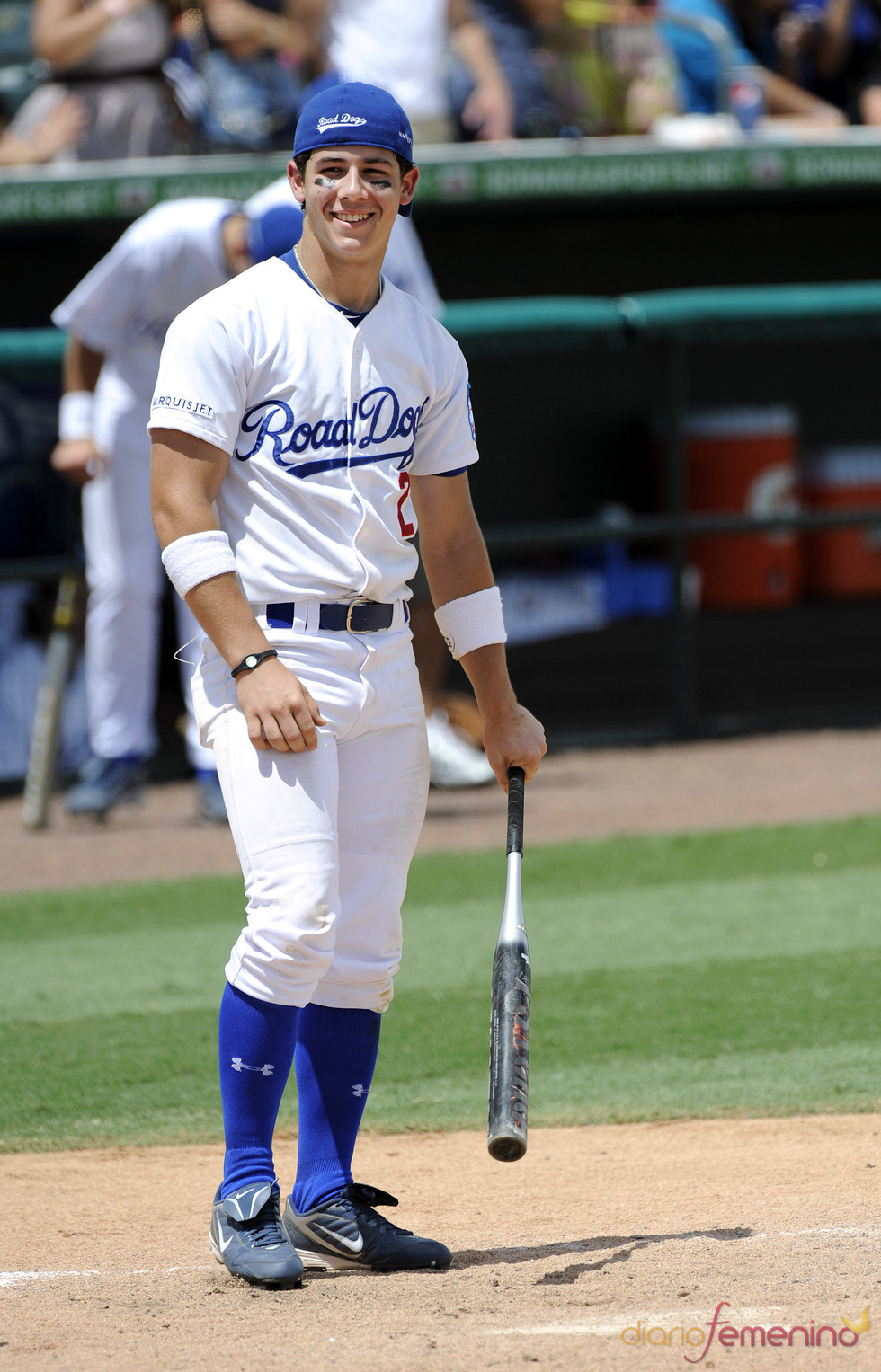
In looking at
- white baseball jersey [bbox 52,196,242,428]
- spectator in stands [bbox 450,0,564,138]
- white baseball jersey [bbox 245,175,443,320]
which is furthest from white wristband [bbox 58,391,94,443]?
spectator in stands [bbox 450,0,564,138]

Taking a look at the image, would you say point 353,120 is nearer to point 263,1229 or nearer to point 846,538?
point 263,1229

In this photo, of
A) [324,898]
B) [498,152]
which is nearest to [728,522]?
[498,152]

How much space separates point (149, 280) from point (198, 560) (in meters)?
3.82

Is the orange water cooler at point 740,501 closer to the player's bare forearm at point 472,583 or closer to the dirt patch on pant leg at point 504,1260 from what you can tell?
the dirt patch on pant leg at point 504,1260

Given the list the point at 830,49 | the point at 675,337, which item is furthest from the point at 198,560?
the point at 830,49

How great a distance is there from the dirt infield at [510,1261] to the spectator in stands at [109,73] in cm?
586

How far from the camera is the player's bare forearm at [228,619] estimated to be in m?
2.61

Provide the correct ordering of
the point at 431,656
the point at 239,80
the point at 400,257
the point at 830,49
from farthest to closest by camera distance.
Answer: the point at 830,49 → the point at 239,80 → the point at 431,656 → the point at 400,257

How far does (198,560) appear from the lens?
2611 millimetres

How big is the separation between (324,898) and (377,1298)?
0.62 meters

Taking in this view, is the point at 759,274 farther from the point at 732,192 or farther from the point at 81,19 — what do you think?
the point at 81,19

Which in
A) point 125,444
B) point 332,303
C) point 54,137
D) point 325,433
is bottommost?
point 325,433

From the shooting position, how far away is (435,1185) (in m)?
3.35

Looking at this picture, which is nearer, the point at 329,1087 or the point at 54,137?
the point at 329,1087
